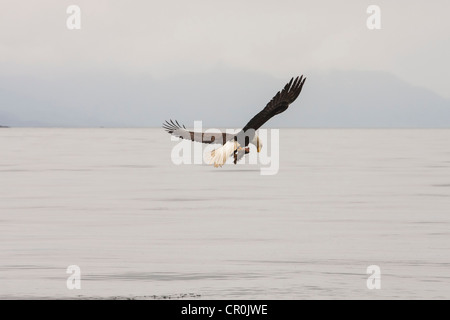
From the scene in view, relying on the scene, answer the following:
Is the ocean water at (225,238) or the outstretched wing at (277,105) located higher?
the outstretched wing at (277,105)

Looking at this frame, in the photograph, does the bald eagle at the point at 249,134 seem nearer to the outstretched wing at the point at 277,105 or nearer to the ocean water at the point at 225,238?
the outstretched wing at the point at 277,105

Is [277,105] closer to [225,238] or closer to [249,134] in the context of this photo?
[249,134]

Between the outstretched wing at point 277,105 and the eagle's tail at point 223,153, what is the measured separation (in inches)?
20.4

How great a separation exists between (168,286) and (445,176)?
108 ft

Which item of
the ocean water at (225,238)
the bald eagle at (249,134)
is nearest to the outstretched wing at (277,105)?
the bald eagle at (249,134)

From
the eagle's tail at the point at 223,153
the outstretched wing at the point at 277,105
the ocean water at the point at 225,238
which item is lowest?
the ocean water at the point at 225,238

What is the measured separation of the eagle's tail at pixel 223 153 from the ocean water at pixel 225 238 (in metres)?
2.25

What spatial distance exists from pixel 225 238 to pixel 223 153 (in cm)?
317

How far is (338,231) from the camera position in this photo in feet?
84.4

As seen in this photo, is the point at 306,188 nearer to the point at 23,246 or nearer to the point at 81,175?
the point at 81,175

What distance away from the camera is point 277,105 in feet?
75.9

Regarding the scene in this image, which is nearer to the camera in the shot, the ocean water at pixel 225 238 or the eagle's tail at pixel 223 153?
the ocean water at pixel 225 238

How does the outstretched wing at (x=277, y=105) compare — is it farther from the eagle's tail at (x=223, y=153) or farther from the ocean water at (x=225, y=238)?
the ocean water at (x=225, y=238)

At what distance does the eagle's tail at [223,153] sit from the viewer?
22.0 meters
